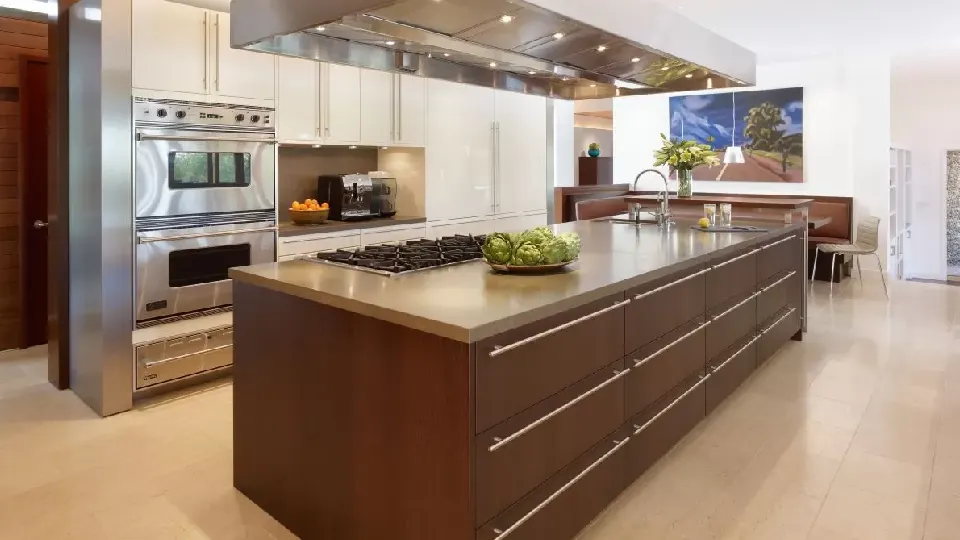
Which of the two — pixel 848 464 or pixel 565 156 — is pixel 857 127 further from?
pixel 848 464

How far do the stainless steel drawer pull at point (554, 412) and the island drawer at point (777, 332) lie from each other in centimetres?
194

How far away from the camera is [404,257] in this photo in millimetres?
2705

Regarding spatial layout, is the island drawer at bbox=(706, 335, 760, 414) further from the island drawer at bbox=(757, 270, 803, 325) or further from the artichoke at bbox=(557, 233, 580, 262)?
the artichoke at bbox=(557, 233, 580, 262)

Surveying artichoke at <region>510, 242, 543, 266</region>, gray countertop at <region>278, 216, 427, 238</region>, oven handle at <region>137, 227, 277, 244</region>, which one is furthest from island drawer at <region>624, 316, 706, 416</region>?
oven handle at <region>137, 227, 277, 244</region>

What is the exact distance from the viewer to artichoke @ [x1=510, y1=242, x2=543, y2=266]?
2404mm

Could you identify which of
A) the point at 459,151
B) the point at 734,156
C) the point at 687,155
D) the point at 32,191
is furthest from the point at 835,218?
the point at 32,191

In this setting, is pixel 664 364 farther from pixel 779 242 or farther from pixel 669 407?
pixel 779 242

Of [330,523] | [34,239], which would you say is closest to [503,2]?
[330,523]

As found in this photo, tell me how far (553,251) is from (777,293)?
2.44 m

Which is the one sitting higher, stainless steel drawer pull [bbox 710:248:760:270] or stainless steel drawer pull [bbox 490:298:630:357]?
stainless steel drawer pull [bbox 710:248:760:270]

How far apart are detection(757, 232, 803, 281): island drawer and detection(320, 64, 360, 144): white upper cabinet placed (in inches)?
104

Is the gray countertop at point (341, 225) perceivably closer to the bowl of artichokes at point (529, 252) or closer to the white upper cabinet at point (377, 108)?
the white upper cabinet at point (377, 108)

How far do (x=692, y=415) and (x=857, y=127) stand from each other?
602 cm

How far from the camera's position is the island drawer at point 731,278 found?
3178mm
